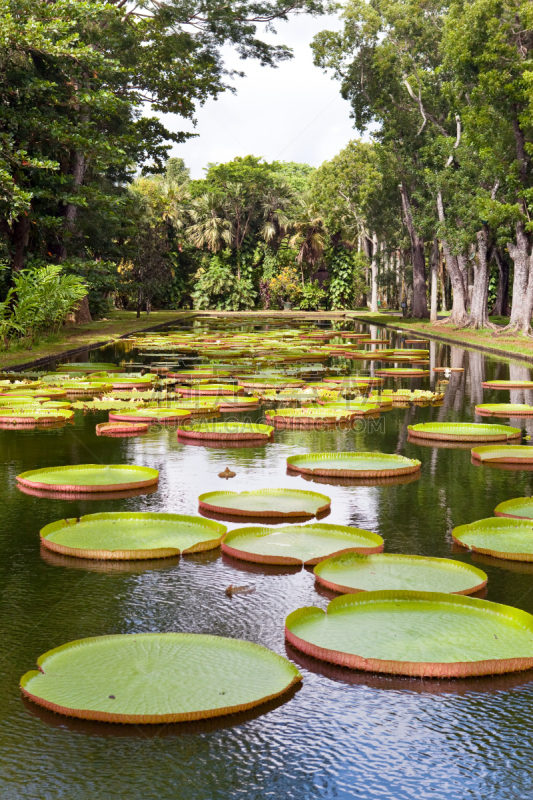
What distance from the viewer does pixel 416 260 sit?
37.8 m

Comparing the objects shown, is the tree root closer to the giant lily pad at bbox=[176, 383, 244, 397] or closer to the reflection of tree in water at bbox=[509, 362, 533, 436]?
the reflection of tree in water at bbox=[509, 362, 533, 436]

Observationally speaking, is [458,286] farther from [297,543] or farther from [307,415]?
[297,543]

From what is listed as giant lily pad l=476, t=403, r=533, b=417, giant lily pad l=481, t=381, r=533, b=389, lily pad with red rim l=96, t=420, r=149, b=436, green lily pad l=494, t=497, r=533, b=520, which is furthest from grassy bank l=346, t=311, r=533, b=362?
green lily pad l=494, t=497, r=533, b=520

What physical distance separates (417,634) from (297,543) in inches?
60.0

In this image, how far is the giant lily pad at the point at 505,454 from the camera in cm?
783

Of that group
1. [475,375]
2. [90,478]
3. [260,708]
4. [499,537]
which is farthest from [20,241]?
[260,708]

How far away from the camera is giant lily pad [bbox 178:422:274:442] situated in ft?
29.3

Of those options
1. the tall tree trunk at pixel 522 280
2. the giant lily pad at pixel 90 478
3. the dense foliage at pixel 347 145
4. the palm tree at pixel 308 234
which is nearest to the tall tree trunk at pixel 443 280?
the dense foliage at pixel 347 145

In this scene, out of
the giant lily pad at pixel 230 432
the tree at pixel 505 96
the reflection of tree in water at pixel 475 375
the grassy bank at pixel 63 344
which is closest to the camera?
the giant lily pad at pixel 230 432

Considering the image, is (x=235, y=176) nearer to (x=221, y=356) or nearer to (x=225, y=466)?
(x=221, y=356)

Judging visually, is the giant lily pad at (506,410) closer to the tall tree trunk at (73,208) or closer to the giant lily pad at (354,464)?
the giant lily pad at (354,464)

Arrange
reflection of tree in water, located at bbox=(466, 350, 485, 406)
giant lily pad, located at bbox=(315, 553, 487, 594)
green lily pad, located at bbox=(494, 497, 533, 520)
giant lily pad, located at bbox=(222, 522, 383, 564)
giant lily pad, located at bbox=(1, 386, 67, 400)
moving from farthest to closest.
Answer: reflection of tree in water, located at bbox=(466, 350, 485, 406) → giant lily pad, located at bbox=(1, 386, 67, 400) → green lily pad, located at bbox=(494, 497, 533, 520) → giant lily pad, located at bbox=(222, 522, 383, 564) → giant lily pad, located at bbox=(315, 553, 487, 594)

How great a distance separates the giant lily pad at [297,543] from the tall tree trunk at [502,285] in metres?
38.3

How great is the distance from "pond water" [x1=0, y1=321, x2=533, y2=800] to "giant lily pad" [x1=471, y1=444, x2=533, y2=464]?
34.1 inches
